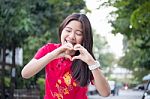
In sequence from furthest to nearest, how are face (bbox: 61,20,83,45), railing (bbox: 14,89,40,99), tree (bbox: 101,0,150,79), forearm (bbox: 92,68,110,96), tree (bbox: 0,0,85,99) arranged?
railing (bbox: 14,89,40,99)
tree (bbox: 0,0,85,99)
tree (bbox: 101,0,150,79)
face (bbox: 61,20,83,45)
forearm (bbox: 92,68,110,96)

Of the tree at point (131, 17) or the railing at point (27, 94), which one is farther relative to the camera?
the railing at point (27, 94)

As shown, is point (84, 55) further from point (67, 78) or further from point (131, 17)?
point (131, 17)

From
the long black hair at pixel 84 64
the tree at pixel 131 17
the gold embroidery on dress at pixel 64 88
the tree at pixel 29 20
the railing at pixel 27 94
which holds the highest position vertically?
the tree at pixel 29 20

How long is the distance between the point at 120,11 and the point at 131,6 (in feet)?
1.91

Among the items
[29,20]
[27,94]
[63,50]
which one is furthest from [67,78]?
[27,94]

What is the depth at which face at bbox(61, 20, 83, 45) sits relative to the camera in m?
2.94

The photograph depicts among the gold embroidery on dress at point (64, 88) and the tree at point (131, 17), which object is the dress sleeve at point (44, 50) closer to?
the gold embroidery on dress at point (64, 88)

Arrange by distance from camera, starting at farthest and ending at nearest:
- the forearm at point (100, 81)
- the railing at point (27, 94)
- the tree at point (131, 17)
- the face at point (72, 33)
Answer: the railing at point (27, 94), the tree at point (131, 17), the face at point (72, 33), the forearm at point (100, 81)

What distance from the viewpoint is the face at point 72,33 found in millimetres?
2937

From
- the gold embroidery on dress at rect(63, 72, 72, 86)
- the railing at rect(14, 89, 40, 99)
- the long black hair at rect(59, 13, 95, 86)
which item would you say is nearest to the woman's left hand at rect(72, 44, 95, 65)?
the long black hair at rect(59, 13, 95, 86)

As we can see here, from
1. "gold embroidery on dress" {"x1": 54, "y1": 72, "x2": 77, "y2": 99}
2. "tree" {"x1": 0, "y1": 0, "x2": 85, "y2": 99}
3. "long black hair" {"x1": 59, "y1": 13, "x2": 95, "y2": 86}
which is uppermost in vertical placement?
"tree" {"x1": 0, "y1": 0, "x2": 85, "y2": 99}

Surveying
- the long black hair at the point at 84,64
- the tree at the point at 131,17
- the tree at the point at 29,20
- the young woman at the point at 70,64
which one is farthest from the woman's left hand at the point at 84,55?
the tree at the point at 29,20

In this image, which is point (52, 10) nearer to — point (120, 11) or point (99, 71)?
point (120, 11)

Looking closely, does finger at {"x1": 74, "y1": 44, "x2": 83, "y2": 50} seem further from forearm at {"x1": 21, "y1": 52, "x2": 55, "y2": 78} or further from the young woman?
forearm at {"x1": 21, "y1": 52, "x2": 55, "y2": 78}
